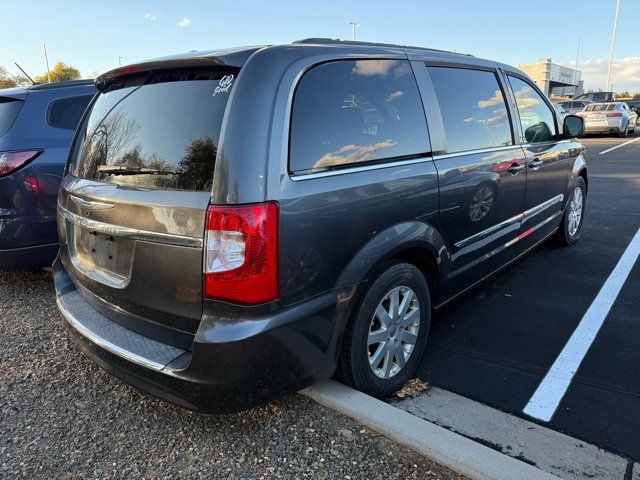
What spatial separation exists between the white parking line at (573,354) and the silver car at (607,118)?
18.4 metres

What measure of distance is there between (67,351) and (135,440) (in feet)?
3.93

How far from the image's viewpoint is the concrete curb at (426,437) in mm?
2059

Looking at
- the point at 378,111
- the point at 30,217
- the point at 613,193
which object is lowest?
the point at 613,193

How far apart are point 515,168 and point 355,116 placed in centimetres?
181

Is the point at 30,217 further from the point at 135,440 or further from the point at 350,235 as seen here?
the point at 350,235

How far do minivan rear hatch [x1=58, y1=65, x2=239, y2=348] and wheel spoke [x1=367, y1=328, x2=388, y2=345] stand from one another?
0.93 metres

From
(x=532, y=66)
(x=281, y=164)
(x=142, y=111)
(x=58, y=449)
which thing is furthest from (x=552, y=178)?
(x=532, y=66)

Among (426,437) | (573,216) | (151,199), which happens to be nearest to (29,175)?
(151,199)

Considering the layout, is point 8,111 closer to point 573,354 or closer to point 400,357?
point 400,357

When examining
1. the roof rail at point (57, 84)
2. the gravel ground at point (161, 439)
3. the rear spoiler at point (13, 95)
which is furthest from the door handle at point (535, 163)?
the rear spoiler at point (13, 95)

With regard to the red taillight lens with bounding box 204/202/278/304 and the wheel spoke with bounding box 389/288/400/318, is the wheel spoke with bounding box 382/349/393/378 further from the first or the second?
the red taillight lens with bounding box 204/202/278/304

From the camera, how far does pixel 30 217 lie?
3955 mm

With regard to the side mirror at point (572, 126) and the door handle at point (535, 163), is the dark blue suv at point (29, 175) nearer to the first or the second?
the door handle at point (535, 163)

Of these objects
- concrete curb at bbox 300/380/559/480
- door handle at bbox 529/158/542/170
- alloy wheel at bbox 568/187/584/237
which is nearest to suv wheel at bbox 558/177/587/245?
alloy wheel at bbox 568/187/584/237
